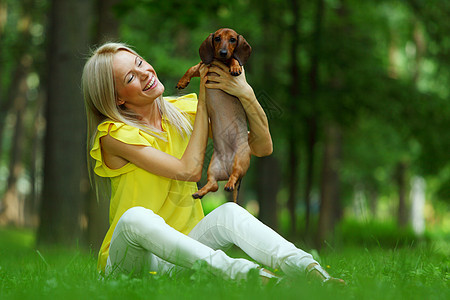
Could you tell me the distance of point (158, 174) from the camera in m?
3.32

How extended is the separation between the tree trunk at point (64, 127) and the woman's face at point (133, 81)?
504cm

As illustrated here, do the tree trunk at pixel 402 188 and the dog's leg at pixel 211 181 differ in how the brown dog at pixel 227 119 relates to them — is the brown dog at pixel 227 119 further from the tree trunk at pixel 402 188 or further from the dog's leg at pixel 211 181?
the tree trunk at pixel 402 188

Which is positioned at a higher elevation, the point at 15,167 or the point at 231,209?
the point at 231,209

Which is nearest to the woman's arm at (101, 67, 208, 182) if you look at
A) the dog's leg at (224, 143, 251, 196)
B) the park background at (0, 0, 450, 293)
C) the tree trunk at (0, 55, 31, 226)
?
the park background at (0, 0, 450, 293)

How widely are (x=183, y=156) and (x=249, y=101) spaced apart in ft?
1.72

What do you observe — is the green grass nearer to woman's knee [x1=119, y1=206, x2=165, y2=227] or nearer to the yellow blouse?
woman's knee [x1=119, y1=206, x2=165, y2=227]

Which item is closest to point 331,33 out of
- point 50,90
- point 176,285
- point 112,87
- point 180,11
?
point 180,11

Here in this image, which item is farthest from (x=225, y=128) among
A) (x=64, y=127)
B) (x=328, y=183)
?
(x=328, y=183)

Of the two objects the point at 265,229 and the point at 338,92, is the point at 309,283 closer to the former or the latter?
the point at 265,229

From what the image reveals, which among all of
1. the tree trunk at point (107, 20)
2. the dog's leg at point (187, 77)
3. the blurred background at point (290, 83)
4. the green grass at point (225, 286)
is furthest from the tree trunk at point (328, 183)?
the dog's leg at point (187, 77)

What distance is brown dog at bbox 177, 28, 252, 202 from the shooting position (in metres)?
3.05

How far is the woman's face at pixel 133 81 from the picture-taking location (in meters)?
3.43

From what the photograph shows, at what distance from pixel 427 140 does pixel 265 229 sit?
29.5ft

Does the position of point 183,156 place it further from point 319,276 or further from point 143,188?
point 319,276
